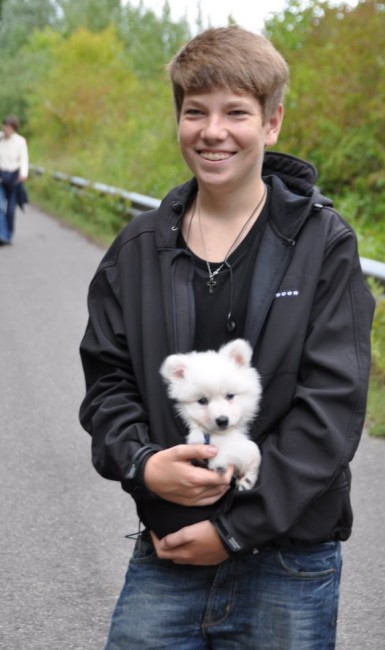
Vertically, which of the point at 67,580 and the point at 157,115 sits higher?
the point at 67,580

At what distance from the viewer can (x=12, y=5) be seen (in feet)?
255

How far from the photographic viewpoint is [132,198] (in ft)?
56.4

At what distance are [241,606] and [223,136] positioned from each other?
1193 mm

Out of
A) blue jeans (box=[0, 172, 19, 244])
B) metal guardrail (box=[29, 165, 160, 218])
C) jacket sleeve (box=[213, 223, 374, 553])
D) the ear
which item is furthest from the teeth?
blue jeans (box=[0, 172, 19, 244])

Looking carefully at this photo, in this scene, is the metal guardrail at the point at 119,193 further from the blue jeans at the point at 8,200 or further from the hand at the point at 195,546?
the hand at the point at 195,546

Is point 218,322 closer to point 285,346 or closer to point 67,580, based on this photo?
point 285,346

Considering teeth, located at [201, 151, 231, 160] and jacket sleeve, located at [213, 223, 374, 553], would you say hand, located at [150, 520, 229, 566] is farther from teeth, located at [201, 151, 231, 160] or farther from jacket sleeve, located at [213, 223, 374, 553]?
teeth, located at [201, 151, 231, 160]

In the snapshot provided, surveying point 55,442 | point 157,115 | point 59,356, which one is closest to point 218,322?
point 55,442

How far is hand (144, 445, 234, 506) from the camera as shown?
2635mm

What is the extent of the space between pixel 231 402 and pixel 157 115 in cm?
2490

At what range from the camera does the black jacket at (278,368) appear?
2.67 metres

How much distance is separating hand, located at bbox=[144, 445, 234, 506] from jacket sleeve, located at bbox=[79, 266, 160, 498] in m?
0.05

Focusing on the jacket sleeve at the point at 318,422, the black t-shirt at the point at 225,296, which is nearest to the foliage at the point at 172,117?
the black t-shirt at the point at 225,296

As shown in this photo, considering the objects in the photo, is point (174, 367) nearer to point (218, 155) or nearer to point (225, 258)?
point (225, 258)
